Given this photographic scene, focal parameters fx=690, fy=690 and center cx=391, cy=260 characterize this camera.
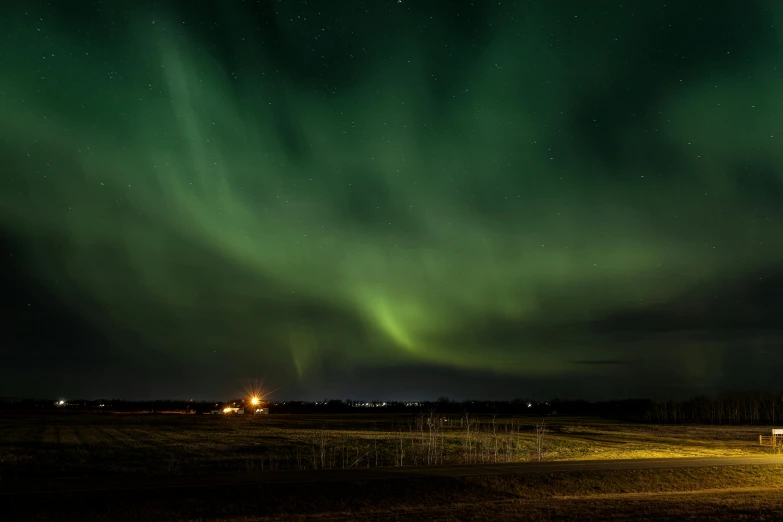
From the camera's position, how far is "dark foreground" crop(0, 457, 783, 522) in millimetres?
26188

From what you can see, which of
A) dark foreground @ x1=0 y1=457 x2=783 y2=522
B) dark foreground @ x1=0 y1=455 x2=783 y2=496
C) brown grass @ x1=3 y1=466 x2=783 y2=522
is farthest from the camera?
dark foreground @ x1=0 y1=455 x2=783 y2=496

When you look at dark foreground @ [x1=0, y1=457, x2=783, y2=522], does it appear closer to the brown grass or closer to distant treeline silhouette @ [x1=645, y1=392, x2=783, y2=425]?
the brown grass

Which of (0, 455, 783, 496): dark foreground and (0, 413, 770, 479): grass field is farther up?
(0, 455, 783, 496): dark foreground

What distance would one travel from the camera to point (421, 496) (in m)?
31.0

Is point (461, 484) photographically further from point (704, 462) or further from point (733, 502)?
point (704, 462)

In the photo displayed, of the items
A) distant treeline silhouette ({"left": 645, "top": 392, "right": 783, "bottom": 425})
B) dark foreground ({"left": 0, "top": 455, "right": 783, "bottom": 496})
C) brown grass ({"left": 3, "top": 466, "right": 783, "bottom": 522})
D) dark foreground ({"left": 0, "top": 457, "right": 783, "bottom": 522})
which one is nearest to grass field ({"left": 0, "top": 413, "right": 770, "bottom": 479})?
dark foreground ({"left": 0, "top": 455, "right": 783, "bottom": 496})

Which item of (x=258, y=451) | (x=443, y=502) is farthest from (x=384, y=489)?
(x=258, y=451)

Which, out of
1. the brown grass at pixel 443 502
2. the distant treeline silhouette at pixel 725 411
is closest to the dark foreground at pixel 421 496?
the brown grass at pixel 443 502

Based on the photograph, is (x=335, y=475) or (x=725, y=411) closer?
(x=335, y=475)

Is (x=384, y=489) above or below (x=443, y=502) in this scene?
above

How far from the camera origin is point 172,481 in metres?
33.0

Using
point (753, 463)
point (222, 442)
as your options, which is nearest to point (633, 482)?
point (753, 463)

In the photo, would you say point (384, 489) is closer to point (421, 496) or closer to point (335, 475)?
point (421, 496)

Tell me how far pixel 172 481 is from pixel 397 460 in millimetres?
16766
